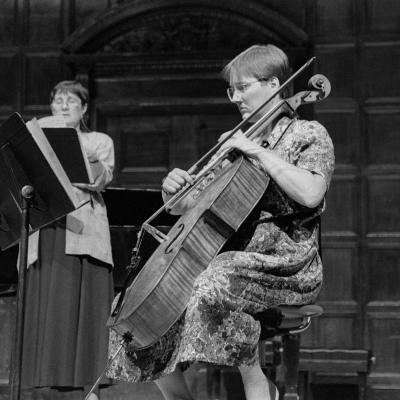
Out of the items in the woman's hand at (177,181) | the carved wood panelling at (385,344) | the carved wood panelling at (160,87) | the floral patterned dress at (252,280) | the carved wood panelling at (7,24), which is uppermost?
the carved wood panelling at (7,24)

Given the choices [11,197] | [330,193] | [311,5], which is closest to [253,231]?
[11,197]

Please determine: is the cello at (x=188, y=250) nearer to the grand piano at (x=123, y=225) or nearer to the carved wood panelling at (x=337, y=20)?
the grand piano at (x=123, y=225)

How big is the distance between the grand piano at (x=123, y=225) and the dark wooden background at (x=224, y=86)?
143cm

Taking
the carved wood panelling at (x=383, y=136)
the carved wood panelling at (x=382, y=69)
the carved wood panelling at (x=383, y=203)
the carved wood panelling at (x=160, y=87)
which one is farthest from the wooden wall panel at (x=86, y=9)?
the carved wood panelling at (x=383, y=203)

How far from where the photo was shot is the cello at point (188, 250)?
9.30 ft

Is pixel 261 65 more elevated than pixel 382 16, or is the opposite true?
pixel 382 16

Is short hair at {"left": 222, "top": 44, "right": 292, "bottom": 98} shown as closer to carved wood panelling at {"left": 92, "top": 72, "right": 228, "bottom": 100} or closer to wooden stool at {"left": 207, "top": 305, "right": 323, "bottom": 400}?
wooden stool at {"left": 207, "top": 305, "right": 323, "bottom": 400}

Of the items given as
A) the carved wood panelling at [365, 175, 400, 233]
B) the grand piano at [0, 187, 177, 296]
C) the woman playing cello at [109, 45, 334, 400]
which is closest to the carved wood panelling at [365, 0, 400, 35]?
the carved wood panelling at [365, 175, 400, 233]

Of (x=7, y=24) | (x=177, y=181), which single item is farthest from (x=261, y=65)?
(x=7, y=24)

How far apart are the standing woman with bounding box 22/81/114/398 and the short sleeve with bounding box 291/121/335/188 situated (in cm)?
164

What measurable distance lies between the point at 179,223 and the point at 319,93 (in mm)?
636

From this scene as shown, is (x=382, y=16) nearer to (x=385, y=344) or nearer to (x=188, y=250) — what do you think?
(x=385, y=344)

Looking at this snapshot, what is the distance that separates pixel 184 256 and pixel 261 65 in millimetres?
770

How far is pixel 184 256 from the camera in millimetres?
2893
